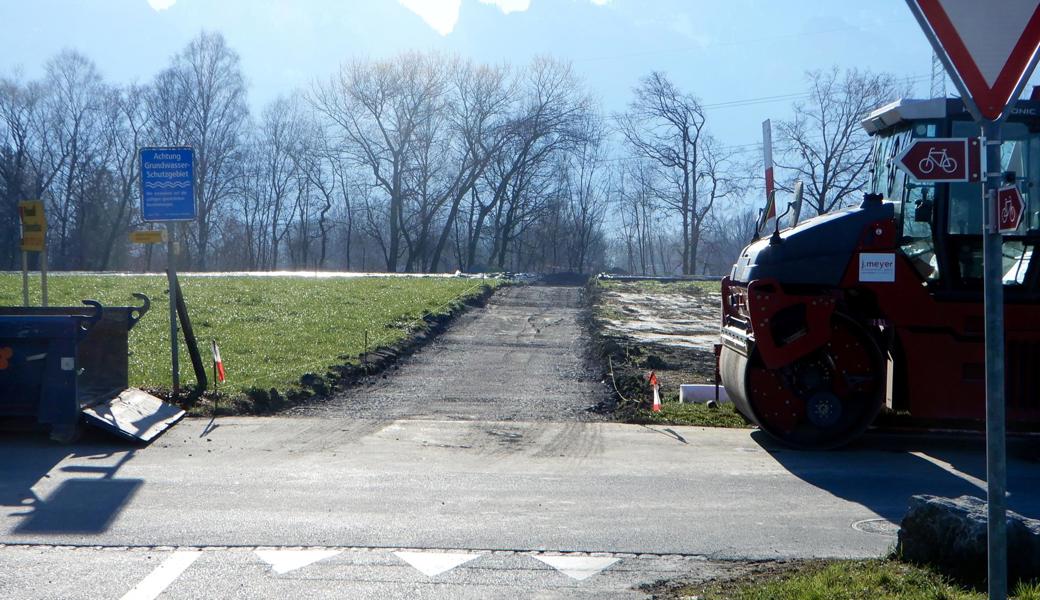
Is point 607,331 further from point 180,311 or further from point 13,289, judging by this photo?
point 13,289

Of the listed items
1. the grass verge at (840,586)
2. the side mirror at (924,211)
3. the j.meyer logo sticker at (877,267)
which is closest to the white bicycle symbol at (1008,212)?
the grass verge at (840,586)

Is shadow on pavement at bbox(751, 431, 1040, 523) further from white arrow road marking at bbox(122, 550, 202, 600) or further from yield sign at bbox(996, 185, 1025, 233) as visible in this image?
white arrow road marking at bbox(122, 550, 202, 600)

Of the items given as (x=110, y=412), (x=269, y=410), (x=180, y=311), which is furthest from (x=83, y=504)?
(x=180, y=311)

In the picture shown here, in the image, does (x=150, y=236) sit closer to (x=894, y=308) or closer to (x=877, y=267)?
(x=877, y=267)

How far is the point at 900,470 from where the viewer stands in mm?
8617

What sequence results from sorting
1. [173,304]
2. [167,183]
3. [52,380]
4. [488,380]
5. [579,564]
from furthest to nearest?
1. [488,380]
2. [167,183]
3. [173,304]
4. [52,380]
5. [579,564]

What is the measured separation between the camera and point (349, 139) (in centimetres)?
6444

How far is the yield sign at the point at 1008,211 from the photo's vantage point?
11.7 ft

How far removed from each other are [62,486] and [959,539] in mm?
6553

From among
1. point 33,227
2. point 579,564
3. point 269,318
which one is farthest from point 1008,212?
point 269,318

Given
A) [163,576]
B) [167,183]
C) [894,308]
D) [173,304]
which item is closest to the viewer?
[163,576]

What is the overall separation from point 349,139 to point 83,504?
195ft

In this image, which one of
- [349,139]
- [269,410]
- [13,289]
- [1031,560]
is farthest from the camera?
[349,139]

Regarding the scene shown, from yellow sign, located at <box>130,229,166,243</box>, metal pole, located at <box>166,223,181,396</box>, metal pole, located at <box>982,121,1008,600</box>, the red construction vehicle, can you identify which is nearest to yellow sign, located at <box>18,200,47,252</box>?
yellow sign, located at <box>130,229,166,243</box>
